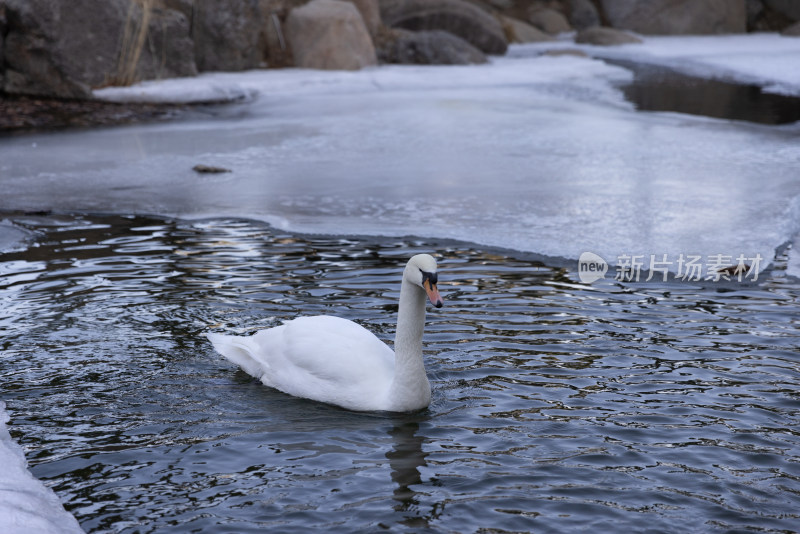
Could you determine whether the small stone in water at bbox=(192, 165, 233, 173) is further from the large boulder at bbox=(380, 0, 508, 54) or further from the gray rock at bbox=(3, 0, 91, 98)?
the large boulder at bbox=(380, 0, 508, 54)

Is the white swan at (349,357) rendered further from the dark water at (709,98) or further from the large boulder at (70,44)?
the dark water at (709,98)

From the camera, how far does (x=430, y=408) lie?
5.10 metres

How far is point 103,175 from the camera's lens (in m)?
10.6

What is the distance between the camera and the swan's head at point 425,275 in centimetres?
468

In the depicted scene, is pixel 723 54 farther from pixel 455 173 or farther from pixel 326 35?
pixel 455 173

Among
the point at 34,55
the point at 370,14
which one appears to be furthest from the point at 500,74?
the point at 34,55

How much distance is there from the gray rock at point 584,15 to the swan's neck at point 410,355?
2979 cm

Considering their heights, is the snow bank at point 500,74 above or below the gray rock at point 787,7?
below

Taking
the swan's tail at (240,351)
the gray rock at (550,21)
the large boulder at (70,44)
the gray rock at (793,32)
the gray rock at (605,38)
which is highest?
the gray rock at (550,21)

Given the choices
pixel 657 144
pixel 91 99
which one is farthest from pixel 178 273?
pixel 91 99

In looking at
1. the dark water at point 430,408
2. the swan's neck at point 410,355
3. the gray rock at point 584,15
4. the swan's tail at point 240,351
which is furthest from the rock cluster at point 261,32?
the swan's neck at point 410,355

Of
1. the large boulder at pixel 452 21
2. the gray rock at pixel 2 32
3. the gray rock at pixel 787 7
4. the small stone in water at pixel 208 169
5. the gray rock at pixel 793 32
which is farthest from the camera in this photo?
the gray rock at pixel 787 7

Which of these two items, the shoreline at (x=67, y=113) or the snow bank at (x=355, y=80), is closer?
the shoreline at (x=67, y=113)

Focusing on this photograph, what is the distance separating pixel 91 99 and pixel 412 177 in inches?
268
